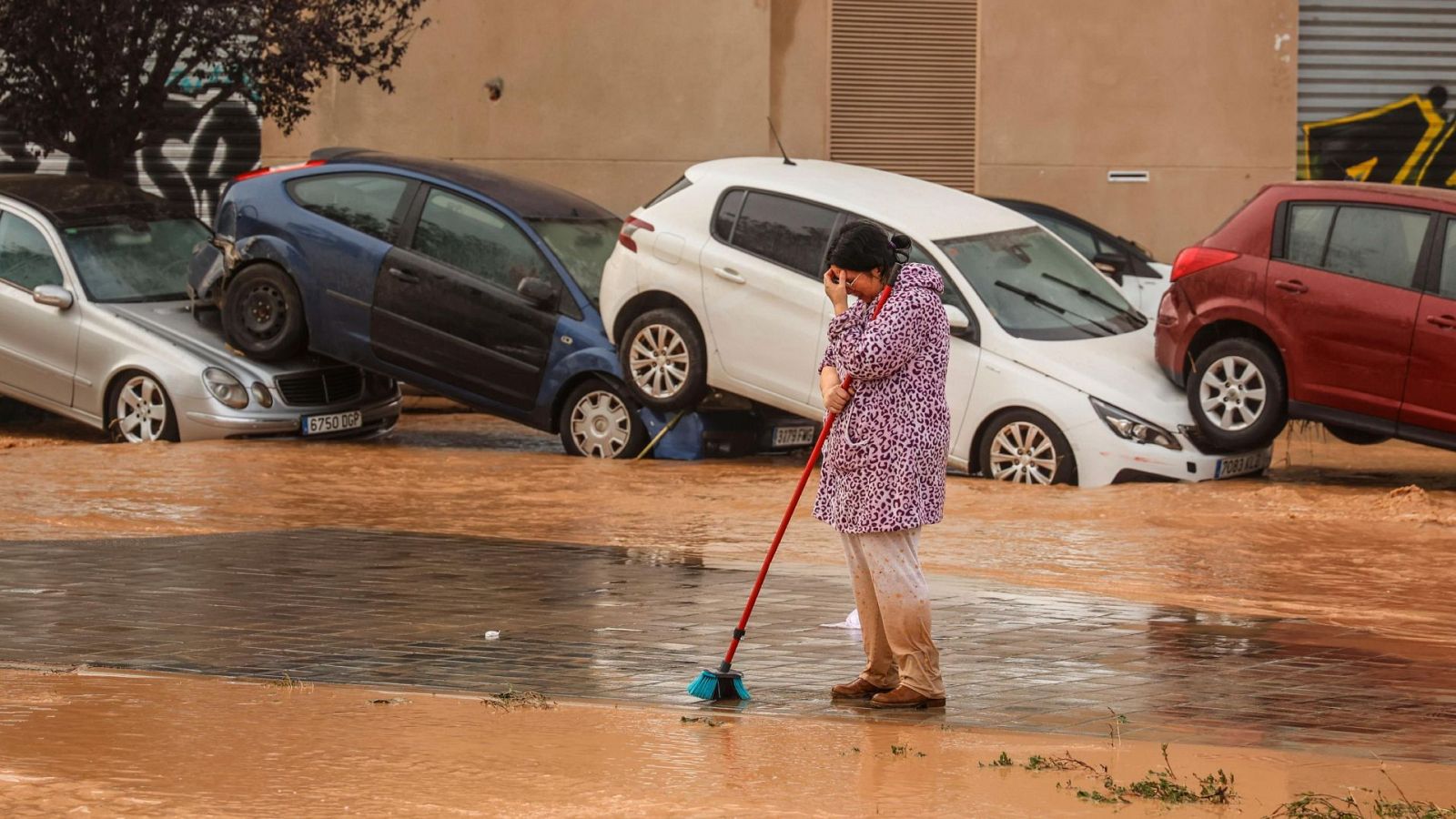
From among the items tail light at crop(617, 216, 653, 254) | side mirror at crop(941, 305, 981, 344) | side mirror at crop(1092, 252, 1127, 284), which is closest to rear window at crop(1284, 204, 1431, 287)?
side mirror at crop(941, 305, 981, 344)

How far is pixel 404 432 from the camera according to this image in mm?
16578

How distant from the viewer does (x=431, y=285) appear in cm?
1432

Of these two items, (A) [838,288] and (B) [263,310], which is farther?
(B) [263,310]

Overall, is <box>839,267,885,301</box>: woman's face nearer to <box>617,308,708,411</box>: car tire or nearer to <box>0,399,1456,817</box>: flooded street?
<box>0,399,1456,817</box>: flooded street

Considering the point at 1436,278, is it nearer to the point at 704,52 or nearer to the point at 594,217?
the point at 594,217

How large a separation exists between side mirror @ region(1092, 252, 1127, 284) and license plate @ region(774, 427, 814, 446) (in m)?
3.12

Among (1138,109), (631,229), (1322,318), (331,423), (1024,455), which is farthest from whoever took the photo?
(1138,109)

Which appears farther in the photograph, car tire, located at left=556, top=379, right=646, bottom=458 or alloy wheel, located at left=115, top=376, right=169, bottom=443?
alloy wheel, located at left=115, top=376, right=169, bottom=443

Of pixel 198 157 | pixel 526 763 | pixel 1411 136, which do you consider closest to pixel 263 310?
pixel 198 157

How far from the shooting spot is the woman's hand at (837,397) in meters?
6.84

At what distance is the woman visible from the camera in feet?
22.1

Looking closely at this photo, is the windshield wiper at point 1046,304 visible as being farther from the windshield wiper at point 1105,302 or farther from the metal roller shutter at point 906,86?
the metal roller shutter at point 906,86

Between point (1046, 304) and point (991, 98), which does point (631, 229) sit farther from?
point (991, 98)

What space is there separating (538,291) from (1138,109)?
32.0 feet
